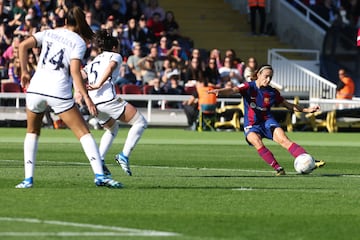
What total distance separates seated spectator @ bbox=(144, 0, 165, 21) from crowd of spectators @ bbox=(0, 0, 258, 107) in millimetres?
405

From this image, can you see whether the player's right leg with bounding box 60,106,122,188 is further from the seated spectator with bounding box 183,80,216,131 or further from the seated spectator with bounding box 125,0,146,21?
the seated spectator with bounding box 125,0,146,21

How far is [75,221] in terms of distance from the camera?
11031mm

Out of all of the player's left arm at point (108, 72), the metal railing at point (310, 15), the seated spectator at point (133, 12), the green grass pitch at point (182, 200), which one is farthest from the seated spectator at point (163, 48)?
the player's left arm at point (108, 72)

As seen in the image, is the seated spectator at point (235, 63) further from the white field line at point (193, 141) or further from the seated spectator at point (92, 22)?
the white field line at point (193, 141)

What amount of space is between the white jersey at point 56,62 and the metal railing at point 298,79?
88.4 feet

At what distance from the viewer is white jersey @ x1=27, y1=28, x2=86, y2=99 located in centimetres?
1375

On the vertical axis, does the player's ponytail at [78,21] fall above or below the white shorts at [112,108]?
above

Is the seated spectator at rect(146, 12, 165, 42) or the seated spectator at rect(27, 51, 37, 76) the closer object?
the seated spectator at rect(27, 51, 37, 76)

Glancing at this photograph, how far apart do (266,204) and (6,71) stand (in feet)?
83.4

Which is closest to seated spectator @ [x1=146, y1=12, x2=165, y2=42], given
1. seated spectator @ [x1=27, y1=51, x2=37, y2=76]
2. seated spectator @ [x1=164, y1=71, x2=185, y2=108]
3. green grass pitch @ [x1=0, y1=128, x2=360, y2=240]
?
seated spectator @ [x1=164, y1=71, x2=185, y2=108]

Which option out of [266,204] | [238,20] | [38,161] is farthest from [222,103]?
[266,204]

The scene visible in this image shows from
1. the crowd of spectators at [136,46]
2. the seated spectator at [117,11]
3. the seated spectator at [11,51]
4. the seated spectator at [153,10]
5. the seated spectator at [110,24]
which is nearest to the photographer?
the seated spectator at [11,51]

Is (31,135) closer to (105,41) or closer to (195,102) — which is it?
A: (105,41)

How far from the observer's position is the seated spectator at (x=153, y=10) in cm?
4178
